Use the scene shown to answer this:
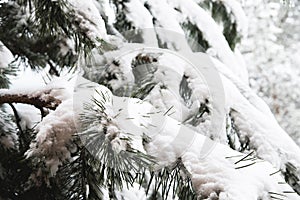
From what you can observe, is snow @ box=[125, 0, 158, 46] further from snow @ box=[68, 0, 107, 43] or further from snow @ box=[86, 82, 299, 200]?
snow @ box=[86, 82, 299, 200]

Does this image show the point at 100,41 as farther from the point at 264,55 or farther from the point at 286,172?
the point at 264,55

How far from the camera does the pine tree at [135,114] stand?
1.68ft

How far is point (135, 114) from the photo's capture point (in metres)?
0.55

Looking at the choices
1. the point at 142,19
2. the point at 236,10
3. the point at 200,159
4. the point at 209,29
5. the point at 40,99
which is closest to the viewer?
the point at 200,159

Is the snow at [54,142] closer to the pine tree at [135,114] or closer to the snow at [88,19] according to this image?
the pine tree at [135,114]

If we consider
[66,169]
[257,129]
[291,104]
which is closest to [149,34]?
[257,129]

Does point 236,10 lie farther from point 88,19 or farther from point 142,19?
point 88,19

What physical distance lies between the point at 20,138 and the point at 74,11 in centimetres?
34

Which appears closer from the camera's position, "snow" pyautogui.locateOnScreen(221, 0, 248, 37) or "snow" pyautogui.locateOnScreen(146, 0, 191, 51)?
"snow" pyautogui.locateOnScreen(146, 0, 191, 51)

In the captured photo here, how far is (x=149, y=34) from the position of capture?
3.45 ft

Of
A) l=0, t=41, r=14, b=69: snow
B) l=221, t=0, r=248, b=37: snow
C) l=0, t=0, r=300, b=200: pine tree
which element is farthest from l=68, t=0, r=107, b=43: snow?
l=221, t=0, r=248, b=37: snow

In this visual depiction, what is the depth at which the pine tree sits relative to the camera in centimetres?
51

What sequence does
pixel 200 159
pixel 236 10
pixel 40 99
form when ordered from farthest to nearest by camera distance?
1. pixel 236 10
2. pixel 40 99
3. pixel 200 159

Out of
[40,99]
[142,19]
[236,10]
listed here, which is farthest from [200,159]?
[236,10]
